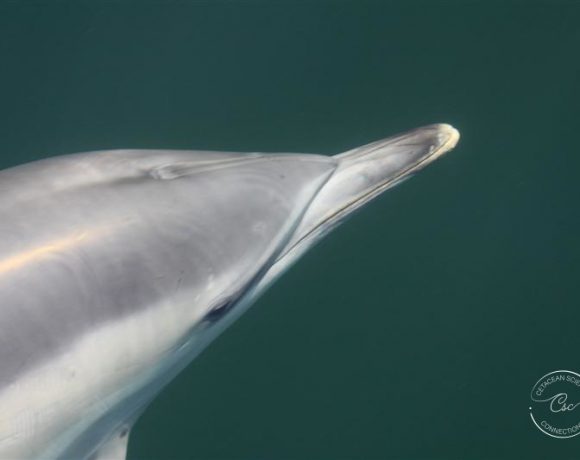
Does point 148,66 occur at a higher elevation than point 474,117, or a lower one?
higher

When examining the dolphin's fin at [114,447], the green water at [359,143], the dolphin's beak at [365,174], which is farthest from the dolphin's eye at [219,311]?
the green water at [359,143]

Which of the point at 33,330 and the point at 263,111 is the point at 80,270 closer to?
the point at 33,330

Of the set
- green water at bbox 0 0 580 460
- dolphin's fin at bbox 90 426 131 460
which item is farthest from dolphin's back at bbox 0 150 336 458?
green water at bbox 0 0 580 460

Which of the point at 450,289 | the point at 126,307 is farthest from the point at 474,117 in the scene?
the point at 126,307

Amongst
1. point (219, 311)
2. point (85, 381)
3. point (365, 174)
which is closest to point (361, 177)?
point (365, 174)

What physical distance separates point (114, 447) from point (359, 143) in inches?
223

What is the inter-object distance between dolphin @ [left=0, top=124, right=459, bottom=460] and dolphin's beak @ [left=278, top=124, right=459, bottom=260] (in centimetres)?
7

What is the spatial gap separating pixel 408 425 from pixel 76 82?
5.99 meters

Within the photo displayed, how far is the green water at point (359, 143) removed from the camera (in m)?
9.04

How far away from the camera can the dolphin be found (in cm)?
389

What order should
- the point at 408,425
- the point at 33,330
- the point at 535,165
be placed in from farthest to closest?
the point at 535,165 → the point at 408,425 → the point at 33,330

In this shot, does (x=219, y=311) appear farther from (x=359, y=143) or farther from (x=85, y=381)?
(x=359, y=143)

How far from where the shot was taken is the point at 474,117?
980cm

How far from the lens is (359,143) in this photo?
965 cm
